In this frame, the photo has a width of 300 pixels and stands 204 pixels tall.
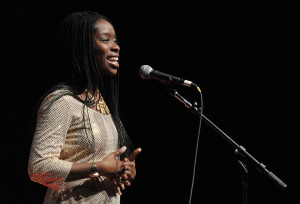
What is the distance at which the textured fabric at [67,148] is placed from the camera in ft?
4.29

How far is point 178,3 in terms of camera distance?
9.99ft

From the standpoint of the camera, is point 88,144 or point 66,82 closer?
point 88,144

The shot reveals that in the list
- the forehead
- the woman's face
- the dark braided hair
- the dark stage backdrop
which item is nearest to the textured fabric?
the dark braided hair

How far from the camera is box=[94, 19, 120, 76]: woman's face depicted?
1.61 m

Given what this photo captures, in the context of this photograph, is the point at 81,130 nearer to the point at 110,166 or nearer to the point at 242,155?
the point at 110,166

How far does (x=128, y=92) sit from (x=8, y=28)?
113cm

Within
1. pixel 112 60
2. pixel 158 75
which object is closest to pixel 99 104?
pixel 112 60

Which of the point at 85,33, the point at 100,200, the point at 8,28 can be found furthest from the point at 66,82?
the point at 8,28

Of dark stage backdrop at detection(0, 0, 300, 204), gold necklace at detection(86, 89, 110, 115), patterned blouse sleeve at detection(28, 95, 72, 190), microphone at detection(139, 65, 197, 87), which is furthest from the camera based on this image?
dark stage backdrop at detection(0, 0, 300, 204)

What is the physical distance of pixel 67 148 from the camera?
143cm

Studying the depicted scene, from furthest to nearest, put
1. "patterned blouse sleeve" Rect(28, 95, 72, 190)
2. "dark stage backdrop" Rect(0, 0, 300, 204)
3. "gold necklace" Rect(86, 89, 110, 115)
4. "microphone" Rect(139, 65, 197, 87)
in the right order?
"dark stage backdrop" Rect(0, 0, 300, 204) < "gold necklace" Rect(86, 89, 110, 115) < "microphone" Rect(139, 65, 197, 87) < "patterned blouse sleeve" Rect(28, 95, 72, 190)

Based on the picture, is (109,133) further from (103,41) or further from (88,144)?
(103,41)

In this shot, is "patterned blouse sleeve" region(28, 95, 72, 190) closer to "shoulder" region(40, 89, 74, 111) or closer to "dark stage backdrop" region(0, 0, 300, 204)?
"shoulder" region(40, 89, 74, 111)

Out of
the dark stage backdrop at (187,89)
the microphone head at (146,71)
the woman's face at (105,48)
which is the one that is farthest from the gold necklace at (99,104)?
the dark stage backdrop at (187,89)
